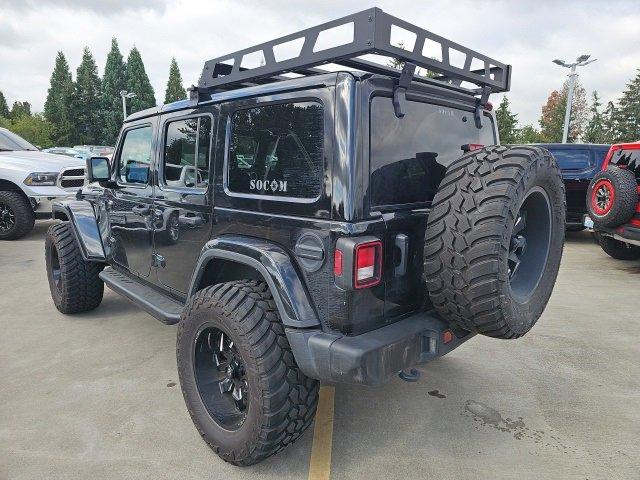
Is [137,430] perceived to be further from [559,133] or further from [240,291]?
[559,133]

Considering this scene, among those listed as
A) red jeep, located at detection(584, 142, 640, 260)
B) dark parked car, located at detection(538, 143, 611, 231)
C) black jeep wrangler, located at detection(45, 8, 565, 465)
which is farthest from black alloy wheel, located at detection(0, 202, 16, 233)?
dark parked car, located at detection(538, 143, 611, 231)

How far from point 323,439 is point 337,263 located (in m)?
1.21

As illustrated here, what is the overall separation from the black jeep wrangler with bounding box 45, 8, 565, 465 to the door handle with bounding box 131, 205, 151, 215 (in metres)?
0.54

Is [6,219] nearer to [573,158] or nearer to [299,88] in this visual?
[299,88]

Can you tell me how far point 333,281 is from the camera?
6.85 ft

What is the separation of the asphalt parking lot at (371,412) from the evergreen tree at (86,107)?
53735mm

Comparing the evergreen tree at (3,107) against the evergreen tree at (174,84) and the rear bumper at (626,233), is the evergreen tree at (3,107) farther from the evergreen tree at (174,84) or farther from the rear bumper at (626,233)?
the rear bumper at (626,233)

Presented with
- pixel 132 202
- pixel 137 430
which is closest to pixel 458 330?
pixel 137 430

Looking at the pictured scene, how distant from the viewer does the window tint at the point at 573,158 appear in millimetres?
8742

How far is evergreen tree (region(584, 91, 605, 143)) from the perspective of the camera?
50.7 meters

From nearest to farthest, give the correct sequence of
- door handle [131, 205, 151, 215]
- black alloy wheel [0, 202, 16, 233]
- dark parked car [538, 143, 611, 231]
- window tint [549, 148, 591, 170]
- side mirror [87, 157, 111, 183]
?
door handle [131, 205, 151, 215], side mirror [87, 157, 111, 183], black alloy wheel [0, 202, 16, 233], dark parked car [538, 143, 611, 231], window tint [549, 148, 591, 170]

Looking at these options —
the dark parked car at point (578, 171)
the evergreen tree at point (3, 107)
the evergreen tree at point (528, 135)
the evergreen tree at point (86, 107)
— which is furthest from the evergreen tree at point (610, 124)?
the evergreen tree at point (3, 107)

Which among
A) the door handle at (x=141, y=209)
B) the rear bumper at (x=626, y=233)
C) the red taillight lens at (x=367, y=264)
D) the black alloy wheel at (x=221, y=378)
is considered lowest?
the black alloy wheel at (x=221, y=378)

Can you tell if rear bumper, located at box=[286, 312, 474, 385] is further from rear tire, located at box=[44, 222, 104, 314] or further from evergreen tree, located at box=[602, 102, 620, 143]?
evergreen tree, located at box=[602, 102, 620, 143]
